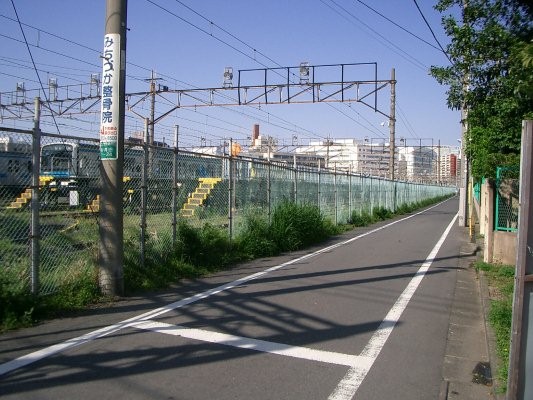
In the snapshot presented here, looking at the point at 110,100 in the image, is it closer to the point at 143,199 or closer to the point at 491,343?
the point at 143,199

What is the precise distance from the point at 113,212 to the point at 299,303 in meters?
2.97

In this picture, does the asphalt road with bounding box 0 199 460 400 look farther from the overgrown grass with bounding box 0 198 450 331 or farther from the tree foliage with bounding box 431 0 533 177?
the tree foliage with bounding box 431 0 533 177

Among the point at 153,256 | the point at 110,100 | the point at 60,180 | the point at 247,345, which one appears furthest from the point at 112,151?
the point at 247,345

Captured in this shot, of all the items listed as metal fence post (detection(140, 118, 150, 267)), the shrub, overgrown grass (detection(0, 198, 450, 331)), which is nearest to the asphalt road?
overgrown grass (detection(0, 198, 450, 331))

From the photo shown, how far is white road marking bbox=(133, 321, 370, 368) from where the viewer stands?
5055 mm

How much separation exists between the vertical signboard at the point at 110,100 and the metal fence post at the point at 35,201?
3.58 ft

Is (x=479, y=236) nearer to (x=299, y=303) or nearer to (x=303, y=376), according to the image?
(x=299, y=303)

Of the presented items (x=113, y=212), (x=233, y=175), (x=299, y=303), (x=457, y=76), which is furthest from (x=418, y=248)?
(x=113, y=212)

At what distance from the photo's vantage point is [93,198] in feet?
26.8

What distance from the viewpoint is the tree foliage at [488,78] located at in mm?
9928

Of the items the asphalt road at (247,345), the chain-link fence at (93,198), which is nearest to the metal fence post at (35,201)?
the chain-link fence at (93,198)

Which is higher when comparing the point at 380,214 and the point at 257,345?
the point at 380,214

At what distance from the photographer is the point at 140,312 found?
21.7 feet

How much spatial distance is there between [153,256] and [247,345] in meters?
4.11
